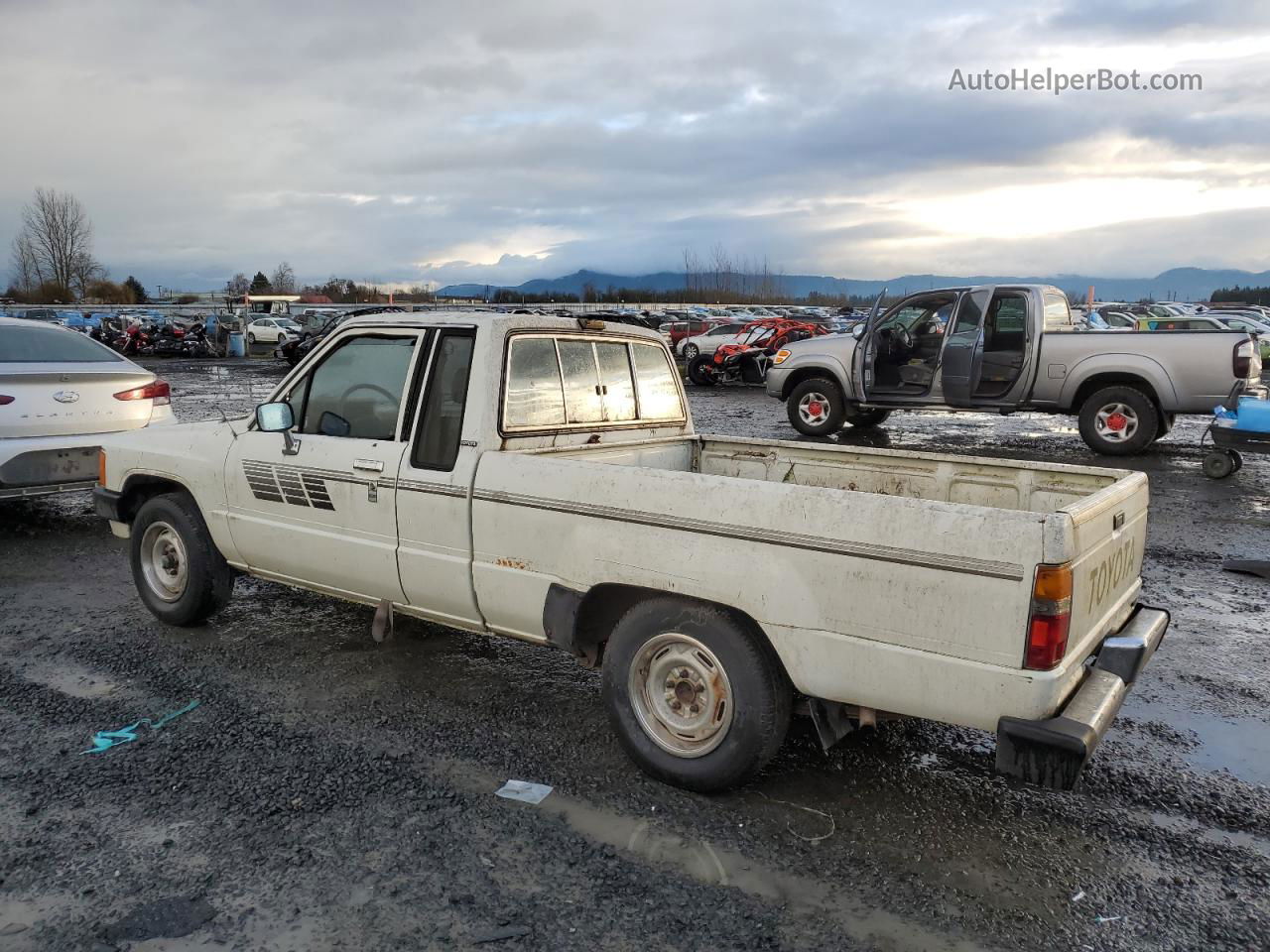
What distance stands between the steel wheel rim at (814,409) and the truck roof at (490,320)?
31.6ft

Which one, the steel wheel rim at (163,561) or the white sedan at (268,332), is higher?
the white sedan at (268,332)

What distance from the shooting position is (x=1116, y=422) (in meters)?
12.1

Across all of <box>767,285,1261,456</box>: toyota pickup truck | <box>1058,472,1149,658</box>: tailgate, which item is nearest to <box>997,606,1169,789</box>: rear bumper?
<box>1058,472,1149,658</box>: tailgate

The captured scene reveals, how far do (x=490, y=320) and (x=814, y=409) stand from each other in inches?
416

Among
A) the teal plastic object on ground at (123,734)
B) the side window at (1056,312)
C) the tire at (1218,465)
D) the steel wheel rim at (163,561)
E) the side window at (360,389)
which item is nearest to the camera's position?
the teal plastic object on ground at (123,734)

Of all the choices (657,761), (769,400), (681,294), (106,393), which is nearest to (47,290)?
(681,294)

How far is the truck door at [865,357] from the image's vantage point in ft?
43.5

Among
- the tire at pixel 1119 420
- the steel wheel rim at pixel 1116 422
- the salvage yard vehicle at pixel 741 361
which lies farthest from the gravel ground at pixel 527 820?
the salvage yard vehicle at pixel 741 361

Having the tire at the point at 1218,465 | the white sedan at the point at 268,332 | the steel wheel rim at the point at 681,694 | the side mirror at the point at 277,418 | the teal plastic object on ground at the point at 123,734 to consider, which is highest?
the side mirror at the point at 277,418

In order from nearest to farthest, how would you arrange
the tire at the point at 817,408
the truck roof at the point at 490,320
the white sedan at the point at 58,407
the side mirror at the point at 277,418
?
the truck roof at the point at 490,320
the side mirror at the point at 277,418
the white sedan at the point at 58,407
the tire at the point at 817,408

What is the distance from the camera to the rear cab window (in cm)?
425

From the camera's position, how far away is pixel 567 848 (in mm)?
3148

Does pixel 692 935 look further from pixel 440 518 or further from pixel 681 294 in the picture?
pixel 681 294

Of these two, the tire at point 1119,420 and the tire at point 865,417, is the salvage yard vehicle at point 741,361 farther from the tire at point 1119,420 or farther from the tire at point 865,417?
the tire at point 1119,420
